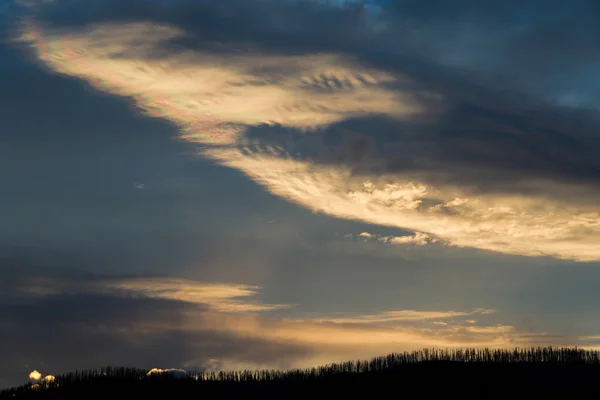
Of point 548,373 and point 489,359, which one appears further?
point 489,359

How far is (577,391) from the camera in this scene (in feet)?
206

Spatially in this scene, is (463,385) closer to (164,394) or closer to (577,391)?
(577,391)

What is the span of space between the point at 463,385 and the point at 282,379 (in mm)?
19261

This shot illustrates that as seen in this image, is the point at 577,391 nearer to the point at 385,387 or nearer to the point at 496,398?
the point at 496,398

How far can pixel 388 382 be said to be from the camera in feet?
225

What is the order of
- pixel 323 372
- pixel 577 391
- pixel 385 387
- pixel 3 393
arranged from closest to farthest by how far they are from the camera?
pixel 577 391 < pixel 385 387 < pixel 323 372 < pixel 3 393

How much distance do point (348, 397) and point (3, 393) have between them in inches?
1578

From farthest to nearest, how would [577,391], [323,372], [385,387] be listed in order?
[323,372] < [385,387] < [577,391]

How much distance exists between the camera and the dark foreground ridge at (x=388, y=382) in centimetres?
6456

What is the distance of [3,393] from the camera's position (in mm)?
82188

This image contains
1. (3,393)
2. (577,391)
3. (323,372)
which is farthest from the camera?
(3,393)

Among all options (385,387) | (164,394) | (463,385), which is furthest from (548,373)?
(164,394)

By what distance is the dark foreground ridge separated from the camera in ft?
212

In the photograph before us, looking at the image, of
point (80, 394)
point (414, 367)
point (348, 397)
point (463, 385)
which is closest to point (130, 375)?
point (80, 394)
